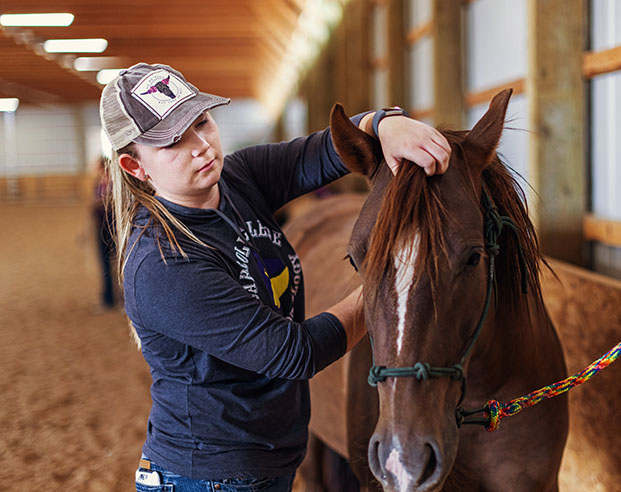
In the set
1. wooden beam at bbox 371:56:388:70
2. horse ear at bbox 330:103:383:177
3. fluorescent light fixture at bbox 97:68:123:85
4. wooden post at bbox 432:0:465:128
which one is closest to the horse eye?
horse ear at bbox 330:103:383:177

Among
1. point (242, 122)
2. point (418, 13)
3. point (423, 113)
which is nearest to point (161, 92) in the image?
point (423, 113)

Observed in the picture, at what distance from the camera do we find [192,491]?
4.63 ft

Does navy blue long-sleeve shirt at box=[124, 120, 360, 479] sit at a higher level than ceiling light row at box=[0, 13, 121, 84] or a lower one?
lower

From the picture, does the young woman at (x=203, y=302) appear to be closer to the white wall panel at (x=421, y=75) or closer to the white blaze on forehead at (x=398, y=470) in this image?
the white blaze on forehead at (x=398, y=470)

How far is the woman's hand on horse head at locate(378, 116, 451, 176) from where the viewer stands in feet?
3.99

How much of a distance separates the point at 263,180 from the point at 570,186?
1.76 metres

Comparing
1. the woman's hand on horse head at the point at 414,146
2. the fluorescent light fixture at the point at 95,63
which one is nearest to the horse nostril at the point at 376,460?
the woman's hand on horse head at the point at 414,146

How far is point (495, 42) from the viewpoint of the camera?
13.5 ft

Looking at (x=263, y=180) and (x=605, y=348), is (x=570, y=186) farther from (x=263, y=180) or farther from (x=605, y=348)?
(x=263, y=180)

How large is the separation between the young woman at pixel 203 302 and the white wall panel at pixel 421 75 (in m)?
4.47

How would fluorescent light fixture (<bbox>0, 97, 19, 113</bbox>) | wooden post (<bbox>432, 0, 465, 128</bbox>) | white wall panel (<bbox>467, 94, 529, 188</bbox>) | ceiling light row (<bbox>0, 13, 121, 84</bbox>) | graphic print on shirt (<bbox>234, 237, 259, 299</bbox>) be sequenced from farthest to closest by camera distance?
fluorescent light fixture (<bbox>0, 97, 19, 113</bbox>), ceiling light row (<bbox>0, 13, 121, 84</bbox>), wooden post (<bbox>432, 0, 465, 128</bbox>), white wall panel (<bbox>467, 94, 529, 188</bbox>), graphic print on shirt (<bbox>234, 237, 259, 299</bbox>)

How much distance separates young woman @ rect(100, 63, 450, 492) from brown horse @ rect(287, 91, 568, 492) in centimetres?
10

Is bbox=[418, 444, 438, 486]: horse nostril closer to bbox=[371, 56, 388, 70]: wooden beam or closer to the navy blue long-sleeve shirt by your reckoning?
the navy blue long-sleeve shirt

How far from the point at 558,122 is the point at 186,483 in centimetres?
226
